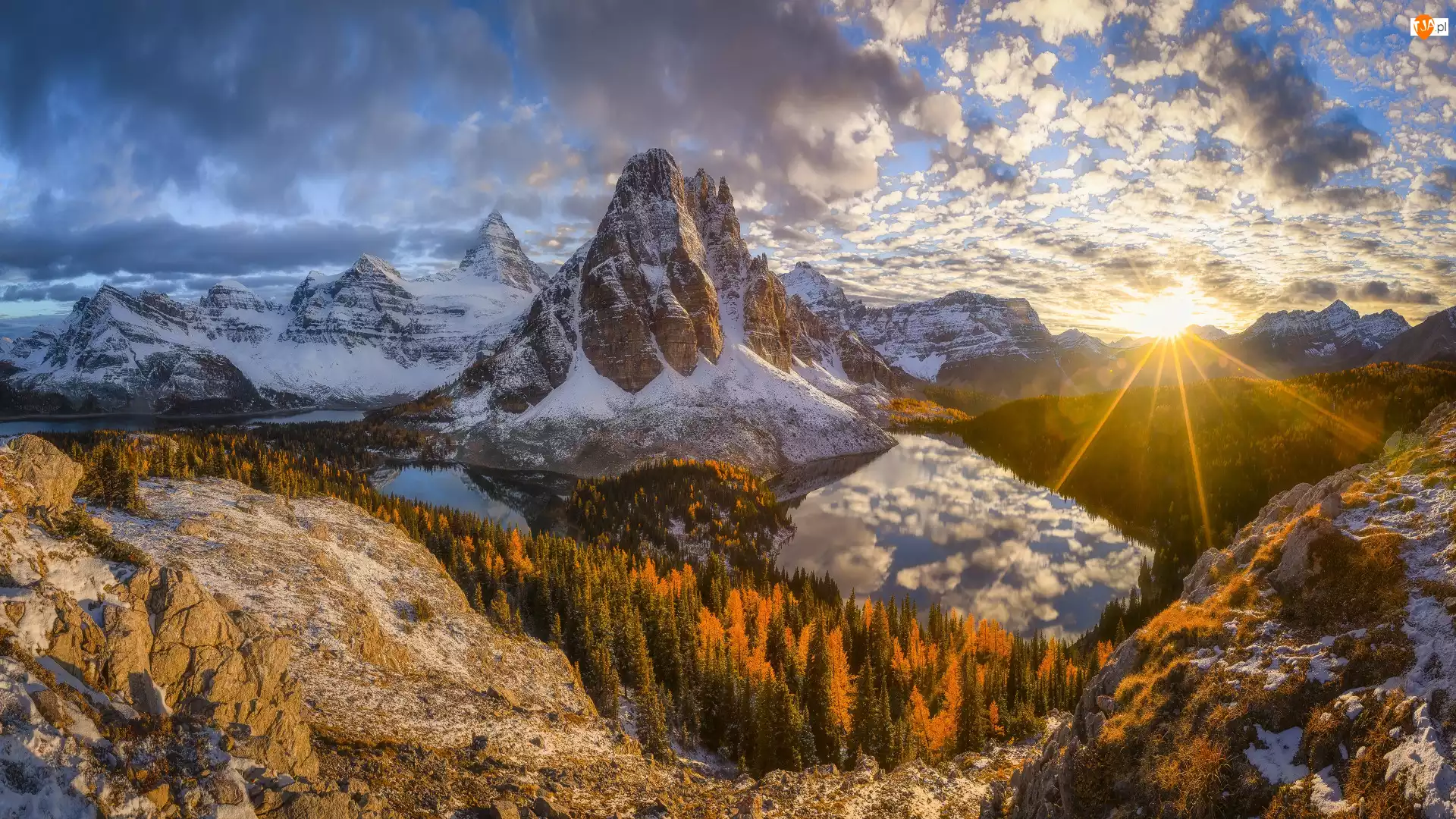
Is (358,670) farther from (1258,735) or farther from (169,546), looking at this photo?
(1258,735)

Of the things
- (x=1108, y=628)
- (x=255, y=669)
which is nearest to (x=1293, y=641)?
(x=255, y=669)

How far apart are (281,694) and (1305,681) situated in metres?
25.4

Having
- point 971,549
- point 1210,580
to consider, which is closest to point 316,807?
point 1210,580

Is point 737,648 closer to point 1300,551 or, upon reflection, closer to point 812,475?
point 1300,551

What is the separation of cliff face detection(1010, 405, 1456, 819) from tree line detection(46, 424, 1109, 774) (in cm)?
2478

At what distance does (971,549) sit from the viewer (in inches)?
3962

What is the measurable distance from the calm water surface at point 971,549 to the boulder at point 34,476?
78.1m

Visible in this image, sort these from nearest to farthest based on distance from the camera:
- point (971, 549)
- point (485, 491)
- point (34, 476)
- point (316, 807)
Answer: point (316, 807) < point (34, 476) < point (971, 549) < point (485, 491)

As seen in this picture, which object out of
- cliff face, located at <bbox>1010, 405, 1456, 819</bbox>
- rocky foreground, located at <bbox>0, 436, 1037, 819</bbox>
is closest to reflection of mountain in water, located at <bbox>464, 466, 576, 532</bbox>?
rocky foreground, located at <bbox>0, 436, 1037, 819</bbox>

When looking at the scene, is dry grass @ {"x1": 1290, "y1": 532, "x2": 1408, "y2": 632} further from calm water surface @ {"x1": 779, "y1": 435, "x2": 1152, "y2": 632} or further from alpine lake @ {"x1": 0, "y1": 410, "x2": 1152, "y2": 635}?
alpine lake @ {"x1": 0, "y1": 410, "x2": 1152, "y2": 635}

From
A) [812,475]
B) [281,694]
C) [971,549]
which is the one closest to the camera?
[281,694]

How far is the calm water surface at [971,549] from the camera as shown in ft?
265

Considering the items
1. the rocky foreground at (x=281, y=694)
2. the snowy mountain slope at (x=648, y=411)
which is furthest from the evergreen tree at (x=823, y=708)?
the snowy mountain slope at (x=648, y=411)

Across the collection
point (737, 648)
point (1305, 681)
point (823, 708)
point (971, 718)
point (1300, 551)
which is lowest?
point (823, 708)
